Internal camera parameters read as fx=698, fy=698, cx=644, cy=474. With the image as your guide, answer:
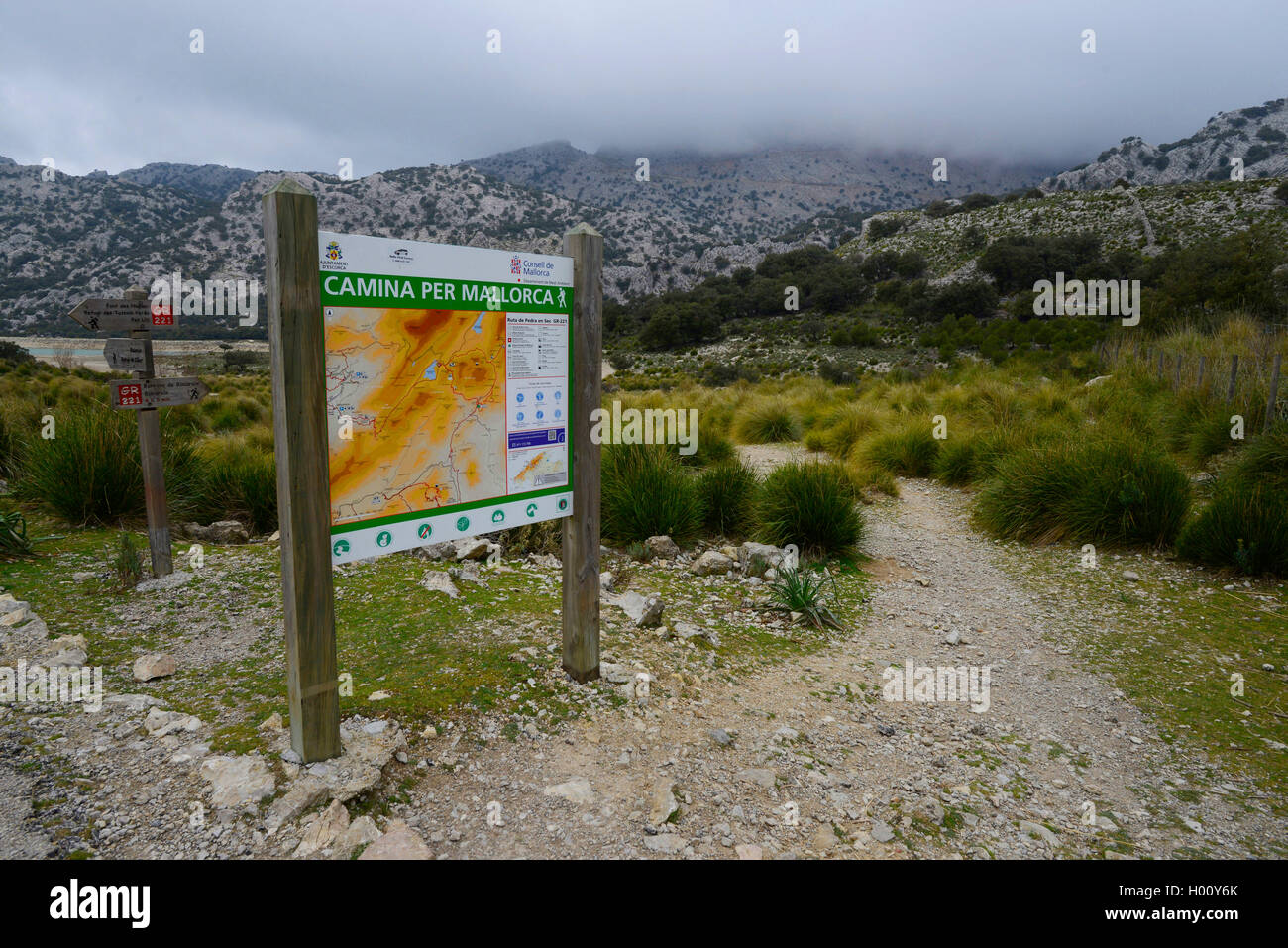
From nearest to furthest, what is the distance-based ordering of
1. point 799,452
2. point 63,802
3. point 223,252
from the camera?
point 63,802 < point 799,452 < point 223,252

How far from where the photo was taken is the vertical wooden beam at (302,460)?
2500 millimetres

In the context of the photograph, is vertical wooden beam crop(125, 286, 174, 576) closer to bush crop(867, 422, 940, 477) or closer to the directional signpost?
the directional signpost

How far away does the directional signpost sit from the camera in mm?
5199

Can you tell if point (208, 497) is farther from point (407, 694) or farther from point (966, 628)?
point (966, 628)

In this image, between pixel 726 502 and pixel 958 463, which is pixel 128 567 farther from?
pixel 958 463

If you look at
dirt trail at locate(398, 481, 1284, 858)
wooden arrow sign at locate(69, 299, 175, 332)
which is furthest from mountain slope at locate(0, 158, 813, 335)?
dirt trail at locate(398, 481, 1284, 858)

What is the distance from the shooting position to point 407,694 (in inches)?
139

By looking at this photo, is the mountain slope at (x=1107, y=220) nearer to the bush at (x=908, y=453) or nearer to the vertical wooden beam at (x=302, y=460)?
the bush at (x=908, y=453)

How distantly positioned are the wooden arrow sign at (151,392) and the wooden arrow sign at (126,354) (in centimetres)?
11

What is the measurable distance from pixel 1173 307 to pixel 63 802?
27612 mm

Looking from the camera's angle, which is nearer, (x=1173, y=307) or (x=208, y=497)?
(x=208, y=497)

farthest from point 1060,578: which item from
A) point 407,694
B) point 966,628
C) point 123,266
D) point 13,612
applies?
point 123,266

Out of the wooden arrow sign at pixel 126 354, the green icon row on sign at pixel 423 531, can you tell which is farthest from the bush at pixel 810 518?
the wooden arrow sign at pixel 126 354

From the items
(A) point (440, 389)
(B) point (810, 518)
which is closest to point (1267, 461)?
(B) point (810, 518)
